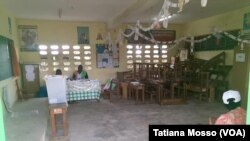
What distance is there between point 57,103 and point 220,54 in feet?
18.6

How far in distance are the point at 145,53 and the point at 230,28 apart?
3.51 metres

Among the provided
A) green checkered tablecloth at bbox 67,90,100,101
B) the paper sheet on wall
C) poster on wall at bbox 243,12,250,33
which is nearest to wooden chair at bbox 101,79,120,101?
green checkered tablecloth at bbox 67,90,100,101

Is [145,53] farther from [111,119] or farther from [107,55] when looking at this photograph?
[111,119]

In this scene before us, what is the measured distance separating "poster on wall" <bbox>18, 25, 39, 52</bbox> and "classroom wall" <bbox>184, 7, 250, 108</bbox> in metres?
6.37

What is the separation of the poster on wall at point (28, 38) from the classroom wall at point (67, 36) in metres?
0.15

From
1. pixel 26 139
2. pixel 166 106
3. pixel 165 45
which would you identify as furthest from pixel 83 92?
pixel 165 45

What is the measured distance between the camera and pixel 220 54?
7191 millimetres

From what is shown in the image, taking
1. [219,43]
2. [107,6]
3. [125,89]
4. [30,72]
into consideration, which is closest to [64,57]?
[30,72]

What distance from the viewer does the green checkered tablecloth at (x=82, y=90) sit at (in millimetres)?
6305

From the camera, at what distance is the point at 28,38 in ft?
25.5

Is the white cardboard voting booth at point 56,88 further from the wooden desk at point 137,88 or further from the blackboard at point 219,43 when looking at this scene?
the blackboard at point 219,43

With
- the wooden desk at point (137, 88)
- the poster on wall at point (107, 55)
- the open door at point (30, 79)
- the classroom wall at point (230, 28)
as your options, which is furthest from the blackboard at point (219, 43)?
the open door at point (30, 79)

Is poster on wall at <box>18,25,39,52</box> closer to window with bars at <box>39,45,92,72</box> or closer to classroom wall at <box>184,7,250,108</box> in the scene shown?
window with bars at <box>39,45,92,72</box>

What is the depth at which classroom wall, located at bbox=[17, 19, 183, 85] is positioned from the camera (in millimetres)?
7883
